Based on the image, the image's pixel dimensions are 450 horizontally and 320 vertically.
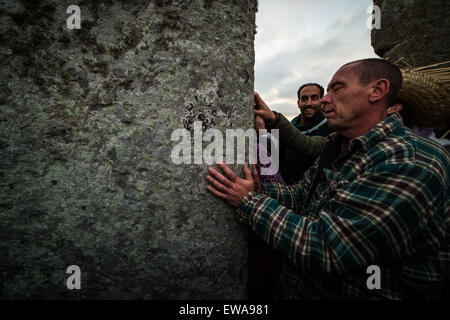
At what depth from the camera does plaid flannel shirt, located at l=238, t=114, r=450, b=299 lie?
98 cm

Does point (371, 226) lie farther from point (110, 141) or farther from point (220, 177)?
point (110, 141)

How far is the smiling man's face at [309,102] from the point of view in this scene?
3416mm

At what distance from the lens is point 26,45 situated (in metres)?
0.89

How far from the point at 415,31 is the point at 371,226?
13.4 ft

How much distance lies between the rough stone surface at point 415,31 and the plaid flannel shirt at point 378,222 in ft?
9.01

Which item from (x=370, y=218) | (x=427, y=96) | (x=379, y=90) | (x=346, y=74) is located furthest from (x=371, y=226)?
(x=427, y=96)

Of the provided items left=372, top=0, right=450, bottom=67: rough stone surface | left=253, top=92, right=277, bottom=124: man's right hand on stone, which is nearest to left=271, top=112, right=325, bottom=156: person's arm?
left=253, top=92, right=277, bottom=124: man's right hand on stone

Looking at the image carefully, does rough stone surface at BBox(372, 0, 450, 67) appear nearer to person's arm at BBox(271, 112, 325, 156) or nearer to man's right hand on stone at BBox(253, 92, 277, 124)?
person's arm at BBox(271, 112, 325, 156)

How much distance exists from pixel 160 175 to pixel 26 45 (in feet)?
2.63

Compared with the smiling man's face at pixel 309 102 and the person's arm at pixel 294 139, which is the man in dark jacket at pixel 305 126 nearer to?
the smiling man's face at pixel 309 102

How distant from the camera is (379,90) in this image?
1.47 metres
